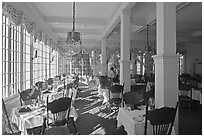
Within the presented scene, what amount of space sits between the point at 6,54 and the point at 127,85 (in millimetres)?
2973

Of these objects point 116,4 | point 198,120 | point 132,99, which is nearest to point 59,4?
point 116,4

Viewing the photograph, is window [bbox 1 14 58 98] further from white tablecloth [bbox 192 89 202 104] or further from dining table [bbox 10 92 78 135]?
white tablecloth [bbox 192 89 202 104]

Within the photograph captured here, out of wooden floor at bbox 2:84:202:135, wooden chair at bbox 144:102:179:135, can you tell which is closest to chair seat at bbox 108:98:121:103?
wooden floor at bbox 2:84:202:135

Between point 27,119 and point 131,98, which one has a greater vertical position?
point 131,98

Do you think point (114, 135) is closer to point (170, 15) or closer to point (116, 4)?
point (170, 15)

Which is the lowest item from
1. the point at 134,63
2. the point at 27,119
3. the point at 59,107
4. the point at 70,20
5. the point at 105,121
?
the point at 105,121

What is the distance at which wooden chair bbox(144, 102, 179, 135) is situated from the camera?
2041 mm

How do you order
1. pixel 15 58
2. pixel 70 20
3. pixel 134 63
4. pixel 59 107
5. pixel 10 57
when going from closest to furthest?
pixel 59 107 → pixel 10 57 → pixel 15 58 → pixel 70 20 → pixel 134 63

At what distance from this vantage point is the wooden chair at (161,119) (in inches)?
80.4

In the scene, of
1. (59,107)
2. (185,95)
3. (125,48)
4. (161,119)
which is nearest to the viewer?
(161,119)

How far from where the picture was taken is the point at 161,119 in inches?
81.1

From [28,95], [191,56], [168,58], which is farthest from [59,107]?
[191,56]

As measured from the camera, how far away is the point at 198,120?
4109 millimetres

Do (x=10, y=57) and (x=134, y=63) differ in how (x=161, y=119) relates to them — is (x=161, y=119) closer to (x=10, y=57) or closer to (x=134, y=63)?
(x=10, y=57)
